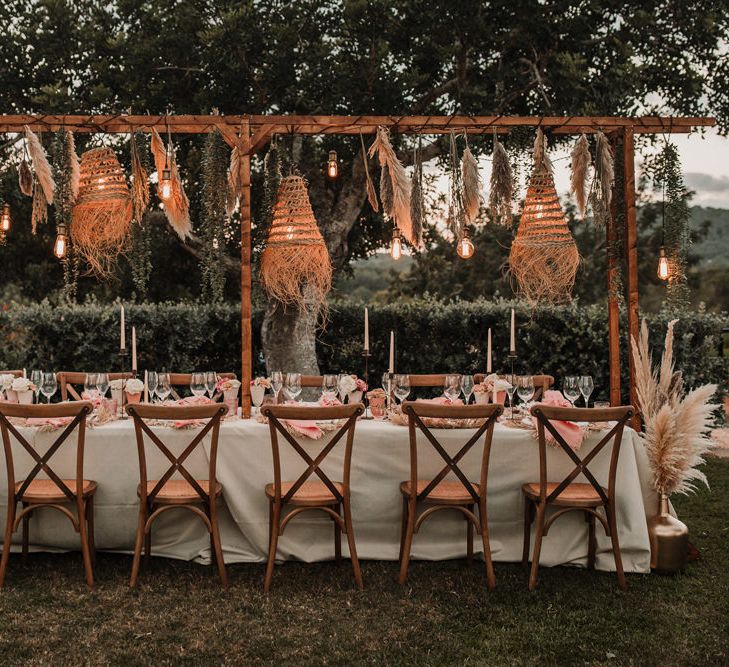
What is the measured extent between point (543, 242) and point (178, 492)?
2.82m

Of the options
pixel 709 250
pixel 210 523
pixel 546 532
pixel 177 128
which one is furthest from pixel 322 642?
pixel 709 250

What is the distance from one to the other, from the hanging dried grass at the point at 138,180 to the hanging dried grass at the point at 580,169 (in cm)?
297

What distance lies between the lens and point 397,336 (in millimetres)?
8789

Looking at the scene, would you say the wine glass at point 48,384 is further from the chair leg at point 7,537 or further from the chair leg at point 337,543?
the chair leg at point 337,543

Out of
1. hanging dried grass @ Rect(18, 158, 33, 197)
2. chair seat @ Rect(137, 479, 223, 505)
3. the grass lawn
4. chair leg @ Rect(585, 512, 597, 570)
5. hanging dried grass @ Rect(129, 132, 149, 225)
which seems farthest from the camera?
hanging dried grass @ Rect(18, 158, 33, 197)

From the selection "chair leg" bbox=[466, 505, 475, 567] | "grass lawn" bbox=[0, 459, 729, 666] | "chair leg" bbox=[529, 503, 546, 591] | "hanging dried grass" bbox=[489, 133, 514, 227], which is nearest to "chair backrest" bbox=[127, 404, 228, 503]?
"grass lawn" bbox=[0, 459, 729, 666]

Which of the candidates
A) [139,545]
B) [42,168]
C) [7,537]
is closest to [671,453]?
[139,545]

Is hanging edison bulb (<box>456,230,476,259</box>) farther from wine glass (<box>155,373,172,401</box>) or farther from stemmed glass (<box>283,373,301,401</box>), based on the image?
wine glass (<box>155,373,172,401</box>)

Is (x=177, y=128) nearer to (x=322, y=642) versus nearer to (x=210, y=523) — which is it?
(x=210, y=523)

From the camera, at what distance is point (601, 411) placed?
3.93 meters

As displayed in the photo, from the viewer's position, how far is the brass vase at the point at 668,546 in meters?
4.35

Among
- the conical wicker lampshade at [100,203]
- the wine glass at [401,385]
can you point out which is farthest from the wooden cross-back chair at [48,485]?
the wine glass at [401,385]

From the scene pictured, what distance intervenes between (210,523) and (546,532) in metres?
1.87

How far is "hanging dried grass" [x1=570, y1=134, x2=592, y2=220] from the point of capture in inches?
202
